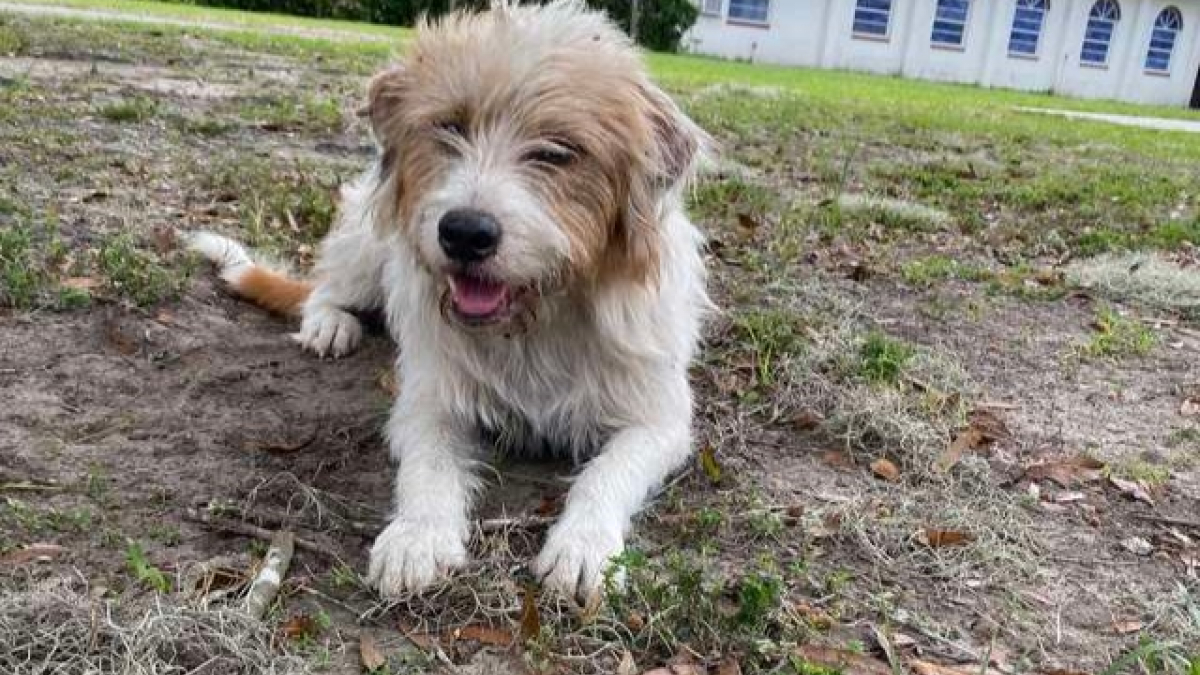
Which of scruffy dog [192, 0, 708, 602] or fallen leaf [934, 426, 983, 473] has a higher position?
scruffy dog [192, 0, 708, 602]

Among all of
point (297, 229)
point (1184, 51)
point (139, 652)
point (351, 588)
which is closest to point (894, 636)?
point (351, 588)

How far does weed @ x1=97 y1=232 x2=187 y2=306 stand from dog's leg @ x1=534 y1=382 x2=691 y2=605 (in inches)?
92.9

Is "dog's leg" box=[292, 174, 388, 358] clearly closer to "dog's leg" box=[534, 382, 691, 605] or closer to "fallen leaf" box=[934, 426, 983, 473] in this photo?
"dog's leg" box=[534, 382, 691, 605]

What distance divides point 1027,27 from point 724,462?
153ft

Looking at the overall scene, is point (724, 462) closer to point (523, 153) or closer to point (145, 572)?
point (523, 153)

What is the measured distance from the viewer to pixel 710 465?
4.07 m

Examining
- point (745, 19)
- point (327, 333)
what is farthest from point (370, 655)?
point (745, 19)

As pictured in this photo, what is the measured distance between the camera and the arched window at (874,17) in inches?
1740

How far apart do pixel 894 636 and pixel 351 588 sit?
1501 mm

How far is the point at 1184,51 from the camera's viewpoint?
47.0 m

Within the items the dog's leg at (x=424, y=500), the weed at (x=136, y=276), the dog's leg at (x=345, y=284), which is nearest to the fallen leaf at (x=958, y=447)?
the dog's leg at (x=424, y=500)

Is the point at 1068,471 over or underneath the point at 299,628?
over

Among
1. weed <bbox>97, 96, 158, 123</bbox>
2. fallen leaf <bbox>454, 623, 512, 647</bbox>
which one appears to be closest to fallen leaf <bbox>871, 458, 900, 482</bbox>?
fallen leaf <bbox>454, 623, 512, 647</bbox>

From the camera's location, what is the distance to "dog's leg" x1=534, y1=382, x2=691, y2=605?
3164 mm
